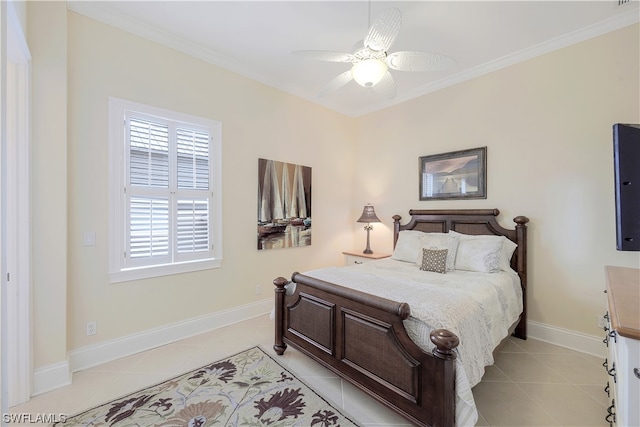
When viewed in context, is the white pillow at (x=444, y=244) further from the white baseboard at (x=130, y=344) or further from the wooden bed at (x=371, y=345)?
the white baseboard at (x=130, y=344)

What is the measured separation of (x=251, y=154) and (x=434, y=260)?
2435 mm

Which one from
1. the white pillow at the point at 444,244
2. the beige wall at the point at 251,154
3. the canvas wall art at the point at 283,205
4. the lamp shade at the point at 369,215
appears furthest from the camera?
the lamp shade at the point at 369,215

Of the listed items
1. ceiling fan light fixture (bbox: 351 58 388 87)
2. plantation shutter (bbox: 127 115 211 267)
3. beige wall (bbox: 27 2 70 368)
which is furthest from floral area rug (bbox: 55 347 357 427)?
ceiling fan light fixture (bbox: 351 58 388 87)

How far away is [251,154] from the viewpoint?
3.38 meters

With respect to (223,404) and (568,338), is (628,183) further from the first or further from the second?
(223,404)

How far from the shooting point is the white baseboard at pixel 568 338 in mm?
2531

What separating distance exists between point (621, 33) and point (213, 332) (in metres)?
4.87

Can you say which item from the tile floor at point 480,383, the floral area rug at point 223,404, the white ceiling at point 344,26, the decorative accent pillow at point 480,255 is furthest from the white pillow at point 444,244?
the white ceiling at point 344,26

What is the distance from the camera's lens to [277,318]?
2.54m

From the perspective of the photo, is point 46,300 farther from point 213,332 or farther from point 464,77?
point 464,77

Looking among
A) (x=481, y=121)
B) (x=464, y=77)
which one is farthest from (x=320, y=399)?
(x=464, y=77)

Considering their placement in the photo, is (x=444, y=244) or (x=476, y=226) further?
(x=476, y=226)

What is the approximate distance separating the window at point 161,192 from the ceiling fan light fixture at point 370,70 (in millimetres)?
1787

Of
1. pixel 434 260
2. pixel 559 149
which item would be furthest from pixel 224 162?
pixel 559 149
